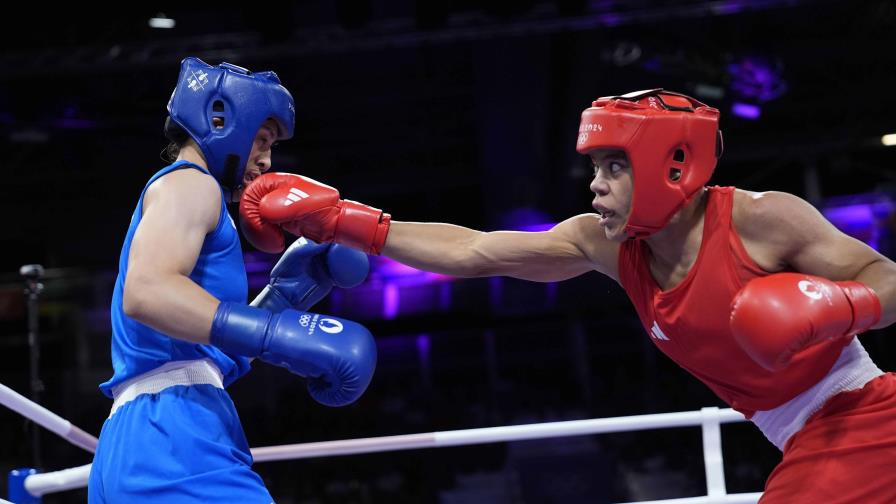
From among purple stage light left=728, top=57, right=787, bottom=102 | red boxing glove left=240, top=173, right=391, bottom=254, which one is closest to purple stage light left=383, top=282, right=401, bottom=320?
purple stage light left=728, top=57, right=787, bottom=102

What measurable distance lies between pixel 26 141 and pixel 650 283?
8046mm

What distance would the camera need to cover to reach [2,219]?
964 cm

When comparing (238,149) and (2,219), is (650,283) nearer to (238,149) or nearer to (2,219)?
(238,149)

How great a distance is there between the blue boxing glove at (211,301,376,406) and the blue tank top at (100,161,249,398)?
0.16 meters

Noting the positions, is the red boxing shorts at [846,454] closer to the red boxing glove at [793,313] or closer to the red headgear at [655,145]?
the red boxing glove at [793,313]

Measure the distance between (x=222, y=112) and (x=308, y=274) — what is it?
0.45m

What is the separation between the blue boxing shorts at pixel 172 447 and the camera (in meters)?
1.58

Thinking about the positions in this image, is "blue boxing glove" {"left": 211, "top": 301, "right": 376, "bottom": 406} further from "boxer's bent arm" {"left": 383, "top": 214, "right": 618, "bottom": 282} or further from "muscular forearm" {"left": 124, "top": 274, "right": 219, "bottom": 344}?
"boxer's bent arm" {"left": 383, "top": 214, "right": 618, "bottom": 282}

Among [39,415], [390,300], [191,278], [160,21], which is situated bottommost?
[390,300]

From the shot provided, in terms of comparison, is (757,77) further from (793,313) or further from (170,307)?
(170,307)

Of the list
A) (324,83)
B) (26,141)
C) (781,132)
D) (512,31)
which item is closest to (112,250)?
(26,141)

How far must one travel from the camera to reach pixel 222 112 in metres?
1.84

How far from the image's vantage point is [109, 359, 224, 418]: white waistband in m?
1.70

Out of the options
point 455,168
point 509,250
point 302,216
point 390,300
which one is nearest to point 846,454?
point 509,250
